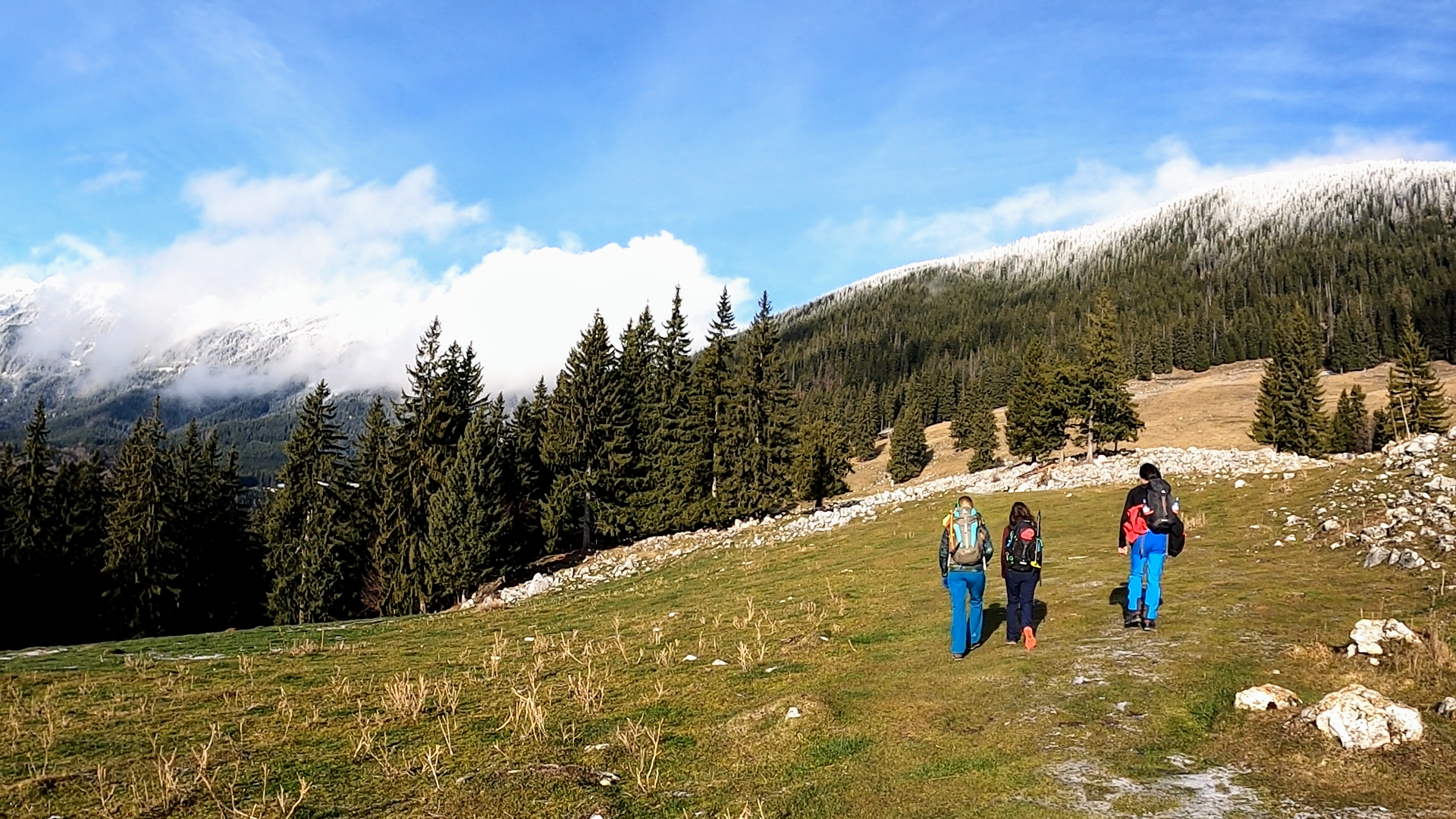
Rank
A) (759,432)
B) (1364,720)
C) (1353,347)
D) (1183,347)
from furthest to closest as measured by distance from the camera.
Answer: (1183,347), (1353,347), (759,432), (1364,720)

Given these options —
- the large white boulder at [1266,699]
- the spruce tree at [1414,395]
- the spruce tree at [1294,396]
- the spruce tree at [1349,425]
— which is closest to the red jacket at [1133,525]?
the large white boulder at [1266,699]

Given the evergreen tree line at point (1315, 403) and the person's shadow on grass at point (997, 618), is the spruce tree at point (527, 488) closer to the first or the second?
the person's shadow on grass at point (997, 618)

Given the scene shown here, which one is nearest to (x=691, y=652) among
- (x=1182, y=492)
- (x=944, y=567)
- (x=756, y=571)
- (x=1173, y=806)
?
(x=944, y=567)

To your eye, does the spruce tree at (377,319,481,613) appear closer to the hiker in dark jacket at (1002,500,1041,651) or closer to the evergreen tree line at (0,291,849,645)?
the evergreen tree line at (0,291,849,645)

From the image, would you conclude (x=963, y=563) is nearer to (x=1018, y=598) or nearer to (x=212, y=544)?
(x=1018, y=598)

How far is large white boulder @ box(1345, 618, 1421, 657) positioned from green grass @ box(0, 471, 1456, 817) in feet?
1.56

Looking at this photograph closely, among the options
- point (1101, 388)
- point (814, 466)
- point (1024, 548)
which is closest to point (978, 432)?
point (1101, 388)

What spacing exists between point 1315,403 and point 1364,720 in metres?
82.2

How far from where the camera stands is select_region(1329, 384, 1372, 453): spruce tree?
7594 centimetres

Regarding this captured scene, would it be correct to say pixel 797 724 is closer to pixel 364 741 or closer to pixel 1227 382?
pixel 364 741

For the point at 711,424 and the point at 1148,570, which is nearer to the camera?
the point at 1148,570

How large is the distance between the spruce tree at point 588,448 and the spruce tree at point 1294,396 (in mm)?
63949

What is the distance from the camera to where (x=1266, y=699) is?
8625 millimetres

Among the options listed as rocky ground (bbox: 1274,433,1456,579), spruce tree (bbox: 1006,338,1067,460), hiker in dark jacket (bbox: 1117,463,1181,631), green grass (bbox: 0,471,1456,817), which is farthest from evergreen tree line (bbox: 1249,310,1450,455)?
hiker in dark jacket (bbox: 1117,463,1181,631)
